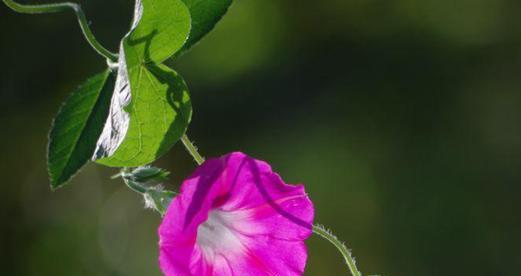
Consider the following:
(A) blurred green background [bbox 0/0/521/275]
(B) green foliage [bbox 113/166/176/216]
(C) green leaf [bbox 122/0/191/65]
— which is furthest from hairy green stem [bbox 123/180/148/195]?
(A) blurred green background [bbox 0/0/521/275]

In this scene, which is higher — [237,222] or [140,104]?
[140,104]

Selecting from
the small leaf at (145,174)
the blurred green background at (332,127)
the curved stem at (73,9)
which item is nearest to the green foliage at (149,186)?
the small leaf at (145,174)

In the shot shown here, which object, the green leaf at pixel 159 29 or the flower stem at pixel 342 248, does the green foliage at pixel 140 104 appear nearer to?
the green leaf at pixel 159 29

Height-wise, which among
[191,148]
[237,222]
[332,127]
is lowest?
[332,127]

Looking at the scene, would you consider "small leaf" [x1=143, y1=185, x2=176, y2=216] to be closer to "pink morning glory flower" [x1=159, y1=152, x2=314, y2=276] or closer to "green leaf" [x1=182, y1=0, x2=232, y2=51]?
"pink morning glory flower" [x1=159, y1=152, x2=314, y2=276]

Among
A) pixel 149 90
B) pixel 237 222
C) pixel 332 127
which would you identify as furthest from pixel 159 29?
pixel 332 127

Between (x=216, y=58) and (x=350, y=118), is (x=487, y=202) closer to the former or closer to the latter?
(x=350, y=118)

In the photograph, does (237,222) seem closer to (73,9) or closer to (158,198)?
(158,198)
